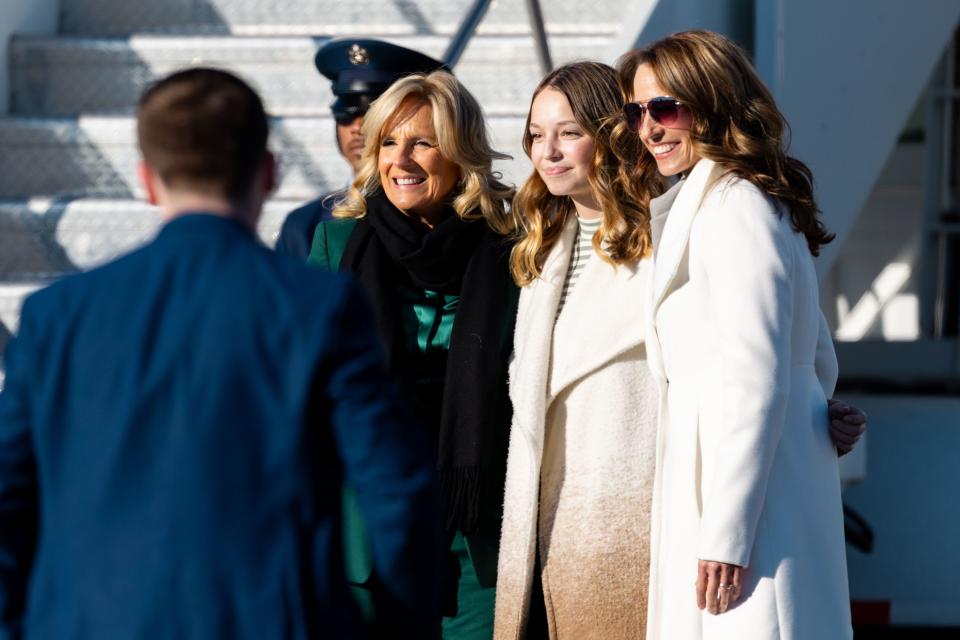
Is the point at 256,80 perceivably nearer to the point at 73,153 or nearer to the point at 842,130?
the point at 73,153

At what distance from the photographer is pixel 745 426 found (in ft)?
7.66

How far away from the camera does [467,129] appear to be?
10.4 ft

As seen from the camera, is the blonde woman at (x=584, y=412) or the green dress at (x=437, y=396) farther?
the green dress at (x=437, y=396)

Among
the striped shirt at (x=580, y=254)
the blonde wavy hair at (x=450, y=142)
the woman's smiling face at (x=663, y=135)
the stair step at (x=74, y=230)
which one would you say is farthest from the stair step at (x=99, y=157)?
the woman's smiling face at (x=663, y=135)

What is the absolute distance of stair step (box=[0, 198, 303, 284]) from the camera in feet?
15.3

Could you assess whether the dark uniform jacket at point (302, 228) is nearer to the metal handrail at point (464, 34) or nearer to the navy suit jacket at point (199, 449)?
the metal handrail at point (464, 34)

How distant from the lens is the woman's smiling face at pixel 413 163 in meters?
3.16

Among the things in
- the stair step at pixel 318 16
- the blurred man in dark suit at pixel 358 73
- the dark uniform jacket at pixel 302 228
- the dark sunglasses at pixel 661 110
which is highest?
the stair step at pixel 318 16

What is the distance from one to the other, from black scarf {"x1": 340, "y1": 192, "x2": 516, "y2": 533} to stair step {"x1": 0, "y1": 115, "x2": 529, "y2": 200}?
1728mm

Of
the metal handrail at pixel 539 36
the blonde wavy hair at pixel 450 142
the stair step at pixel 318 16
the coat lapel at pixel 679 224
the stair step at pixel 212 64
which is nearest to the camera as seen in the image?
the coat lapel at pixel 679 224

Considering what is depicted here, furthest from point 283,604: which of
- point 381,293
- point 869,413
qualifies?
point 869,413

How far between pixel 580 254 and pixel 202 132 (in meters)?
1.43

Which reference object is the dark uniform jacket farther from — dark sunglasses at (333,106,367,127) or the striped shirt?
the striped shirt

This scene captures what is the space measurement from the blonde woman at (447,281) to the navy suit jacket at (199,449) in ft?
3.75
